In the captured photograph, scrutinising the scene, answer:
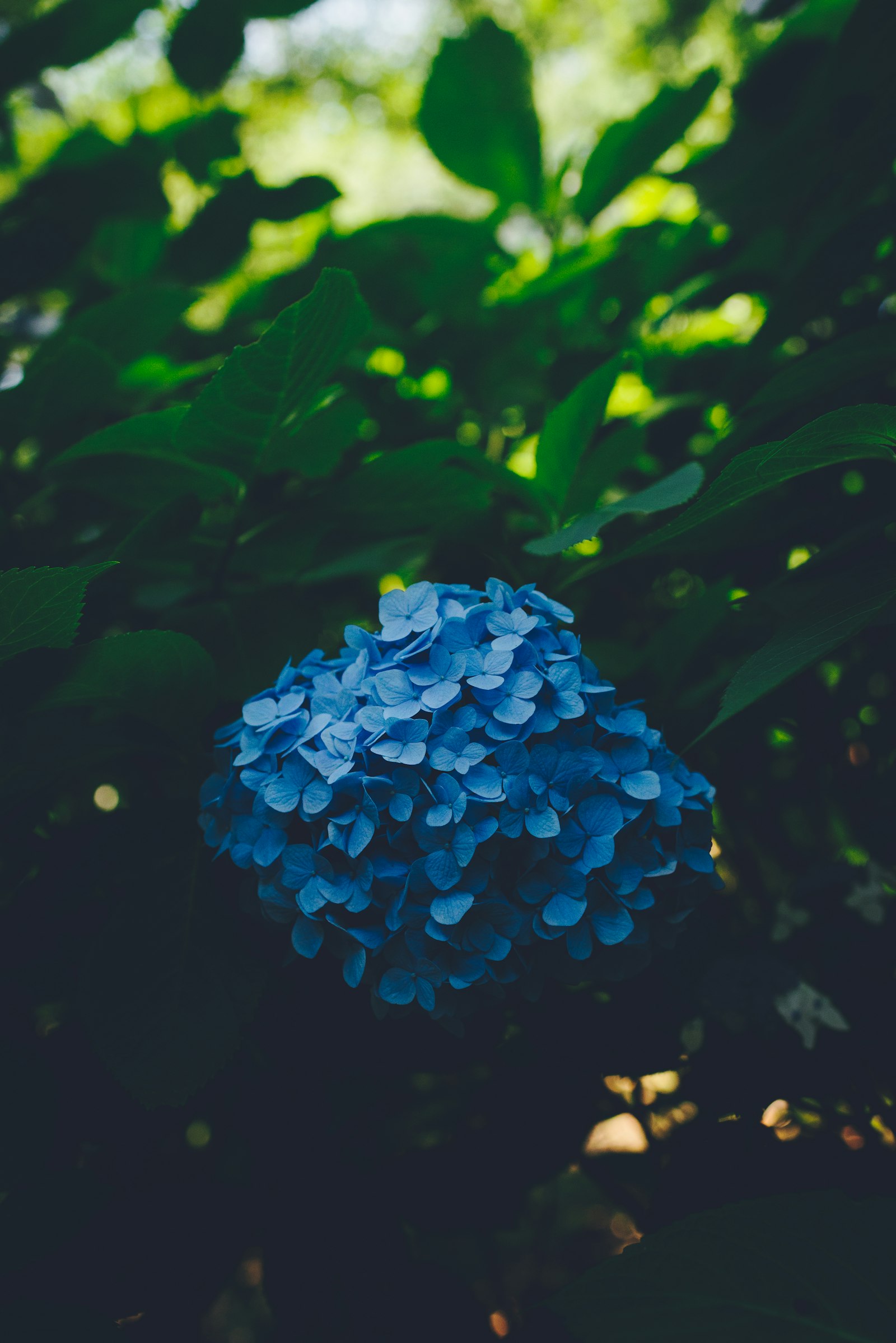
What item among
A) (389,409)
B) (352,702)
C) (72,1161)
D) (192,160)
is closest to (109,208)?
(192,160)

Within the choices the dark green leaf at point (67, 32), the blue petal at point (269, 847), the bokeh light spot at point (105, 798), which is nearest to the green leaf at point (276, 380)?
the blue petal at point (269, 847)

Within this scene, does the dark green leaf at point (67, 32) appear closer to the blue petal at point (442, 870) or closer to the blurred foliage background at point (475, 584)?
the blurred foliage background at point (475, 584)

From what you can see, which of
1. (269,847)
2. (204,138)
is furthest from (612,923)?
(204,138)

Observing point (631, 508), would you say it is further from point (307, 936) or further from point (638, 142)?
point (638, 142)

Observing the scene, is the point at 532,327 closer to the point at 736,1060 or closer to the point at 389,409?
the point at 389,409

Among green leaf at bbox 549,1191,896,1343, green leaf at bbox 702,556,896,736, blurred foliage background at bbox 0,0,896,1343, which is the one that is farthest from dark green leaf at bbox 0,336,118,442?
green leaf at bbox 549,1191,896,1343

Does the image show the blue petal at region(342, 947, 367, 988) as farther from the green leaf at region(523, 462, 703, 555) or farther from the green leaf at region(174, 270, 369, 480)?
the green leaf at region(174, 270, 369, 480)
